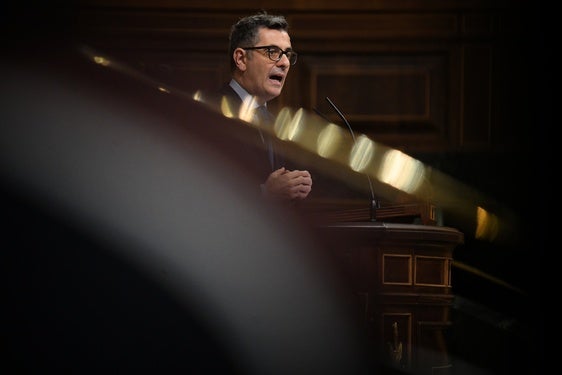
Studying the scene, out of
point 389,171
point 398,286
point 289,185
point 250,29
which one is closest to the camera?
point 289,185

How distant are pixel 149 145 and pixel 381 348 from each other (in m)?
0.61

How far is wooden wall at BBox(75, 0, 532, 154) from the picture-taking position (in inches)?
86.0

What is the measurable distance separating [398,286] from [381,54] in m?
0.83

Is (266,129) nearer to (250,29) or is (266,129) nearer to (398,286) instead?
(250,29)

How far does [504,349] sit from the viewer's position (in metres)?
1.99

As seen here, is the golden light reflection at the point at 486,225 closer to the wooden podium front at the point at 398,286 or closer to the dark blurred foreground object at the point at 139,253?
the wooden podium front at the point at 398,286

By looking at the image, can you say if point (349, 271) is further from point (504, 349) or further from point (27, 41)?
point (27, 41)

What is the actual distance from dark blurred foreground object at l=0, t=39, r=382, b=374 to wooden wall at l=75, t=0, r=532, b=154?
0.59 m

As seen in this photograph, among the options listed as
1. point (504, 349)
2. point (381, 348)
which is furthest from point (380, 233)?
point (504, 349)

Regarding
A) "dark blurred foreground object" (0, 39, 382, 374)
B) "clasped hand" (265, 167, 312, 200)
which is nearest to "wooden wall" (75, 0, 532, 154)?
"dark blurred foreground object" (0, 39, 382, 374)

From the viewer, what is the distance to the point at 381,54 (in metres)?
2.21

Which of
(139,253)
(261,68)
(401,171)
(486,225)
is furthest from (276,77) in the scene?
(486,225)

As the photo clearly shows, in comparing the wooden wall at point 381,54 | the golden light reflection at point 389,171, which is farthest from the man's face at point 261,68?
the wooden wall at point 381,54

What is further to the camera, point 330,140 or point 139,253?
point 330,140
